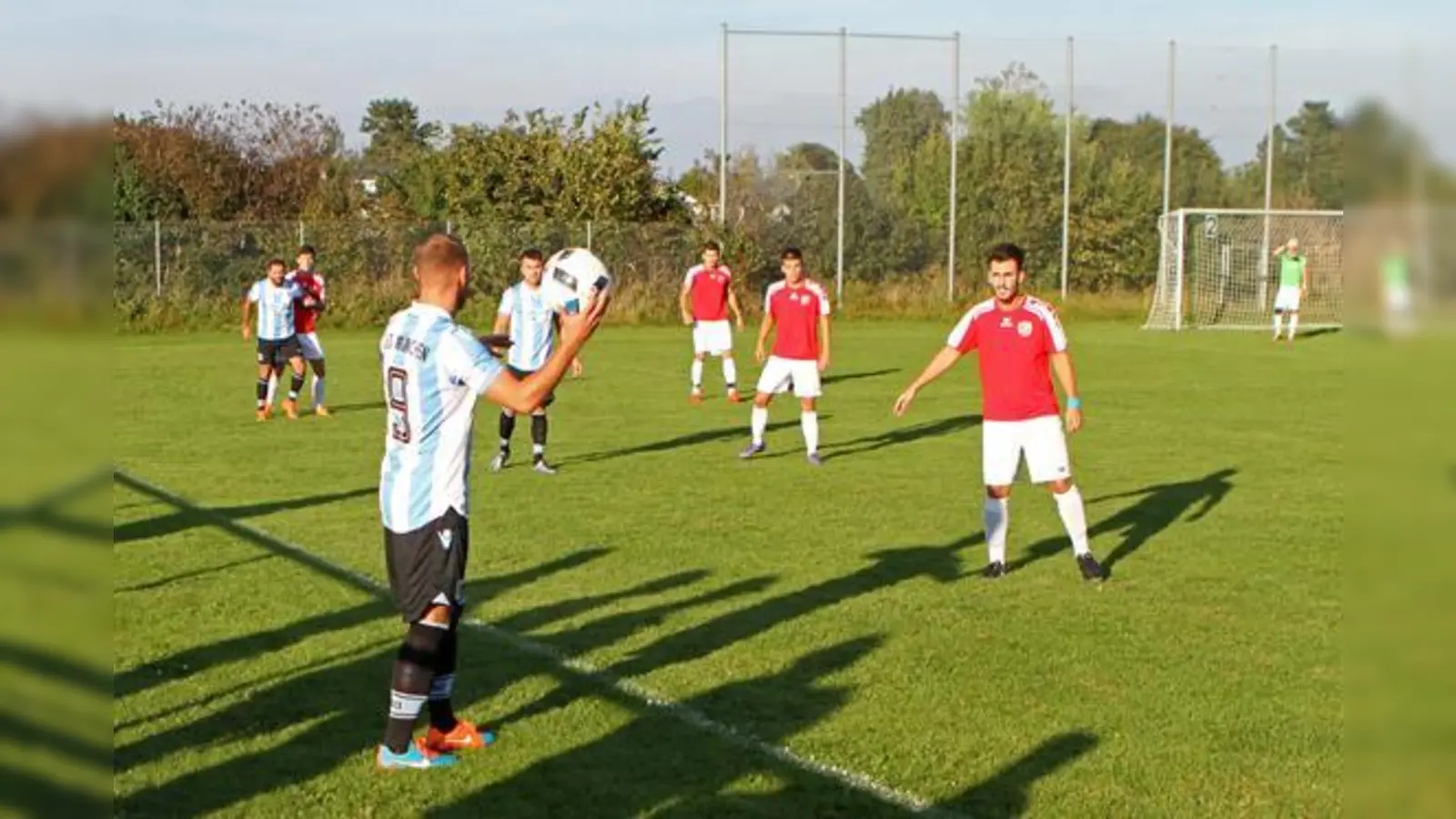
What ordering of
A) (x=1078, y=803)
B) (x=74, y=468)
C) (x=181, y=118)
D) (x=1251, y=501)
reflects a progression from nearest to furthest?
1. (x=74, y=468)
2. (x=1078, y=803)
3. (x=1251, y=501)
4. (x=181, y=118)

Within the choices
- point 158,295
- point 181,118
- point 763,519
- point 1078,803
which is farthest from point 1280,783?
point 181,118

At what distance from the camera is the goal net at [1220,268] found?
4362cm

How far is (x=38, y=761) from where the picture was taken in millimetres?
3387

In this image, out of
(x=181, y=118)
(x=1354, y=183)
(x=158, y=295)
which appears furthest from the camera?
(x=181, y=118)

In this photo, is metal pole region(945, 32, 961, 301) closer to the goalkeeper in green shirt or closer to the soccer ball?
the goalkeeper in green shirt

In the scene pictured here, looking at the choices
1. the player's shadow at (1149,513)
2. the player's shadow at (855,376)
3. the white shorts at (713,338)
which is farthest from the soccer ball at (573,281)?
the player's shadow at (855,376)

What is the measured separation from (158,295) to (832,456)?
28.2 metres

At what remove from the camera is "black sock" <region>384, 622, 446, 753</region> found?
694 centimetres

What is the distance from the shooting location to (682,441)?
63.1ft

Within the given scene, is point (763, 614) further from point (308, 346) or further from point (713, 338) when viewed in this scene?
point (713, 338)

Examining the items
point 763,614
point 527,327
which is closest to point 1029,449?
point 763,614

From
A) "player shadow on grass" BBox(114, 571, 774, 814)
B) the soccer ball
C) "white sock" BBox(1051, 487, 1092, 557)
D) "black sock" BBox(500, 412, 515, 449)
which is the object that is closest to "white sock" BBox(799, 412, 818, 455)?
"black sock" BBox(500, 412, 515, 449)

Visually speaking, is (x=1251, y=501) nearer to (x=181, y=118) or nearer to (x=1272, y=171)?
(x=1272, y=171)

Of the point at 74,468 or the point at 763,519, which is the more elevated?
the point at 74,468
